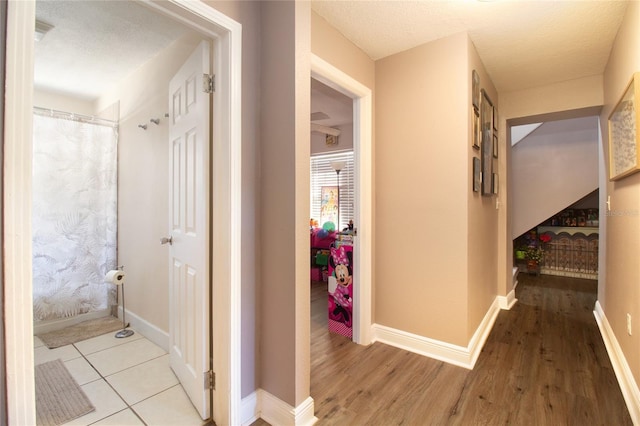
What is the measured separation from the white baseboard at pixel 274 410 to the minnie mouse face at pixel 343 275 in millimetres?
1209

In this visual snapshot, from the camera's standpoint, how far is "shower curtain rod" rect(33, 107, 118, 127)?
2771 millimetres

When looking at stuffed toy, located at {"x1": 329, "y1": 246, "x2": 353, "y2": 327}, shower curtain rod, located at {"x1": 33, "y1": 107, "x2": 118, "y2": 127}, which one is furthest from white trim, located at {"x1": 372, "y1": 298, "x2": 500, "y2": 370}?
shower curtain rod, located at {"x1": 33, "y1": 107, "x2": 118, "y2": 127}

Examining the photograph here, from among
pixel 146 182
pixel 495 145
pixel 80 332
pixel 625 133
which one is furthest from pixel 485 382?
pixel 80 332

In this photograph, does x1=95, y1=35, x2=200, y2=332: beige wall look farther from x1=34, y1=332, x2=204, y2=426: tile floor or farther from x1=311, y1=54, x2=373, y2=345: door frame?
x1=311, y1=54, x2=373, y2=345: door frame

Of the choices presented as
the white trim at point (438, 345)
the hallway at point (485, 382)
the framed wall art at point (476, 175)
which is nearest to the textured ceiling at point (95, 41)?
the framed wall art at point (476, 175)

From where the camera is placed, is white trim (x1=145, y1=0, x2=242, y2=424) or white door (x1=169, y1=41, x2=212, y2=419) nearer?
white trim (x1=145, y1=0, x2=242, y2=424)

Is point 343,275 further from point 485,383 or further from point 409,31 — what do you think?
point 409,31

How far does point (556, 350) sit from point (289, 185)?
2.57 metres

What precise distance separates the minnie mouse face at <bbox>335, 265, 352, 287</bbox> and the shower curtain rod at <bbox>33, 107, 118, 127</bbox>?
2689mm

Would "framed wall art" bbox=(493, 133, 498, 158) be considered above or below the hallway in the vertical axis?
above

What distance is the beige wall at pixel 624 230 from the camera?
1.75 meters

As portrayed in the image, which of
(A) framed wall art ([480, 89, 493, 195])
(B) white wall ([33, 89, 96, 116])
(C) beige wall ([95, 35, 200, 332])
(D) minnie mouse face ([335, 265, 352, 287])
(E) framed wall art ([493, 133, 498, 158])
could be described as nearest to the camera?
(C) beige wall ([95, 35, 200, 332])

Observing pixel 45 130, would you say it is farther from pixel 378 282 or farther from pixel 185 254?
pixel 378 282

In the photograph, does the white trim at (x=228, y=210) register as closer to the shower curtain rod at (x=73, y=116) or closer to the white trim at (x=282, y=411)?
the white trim at (x=282, y=411)
